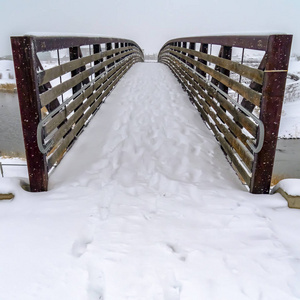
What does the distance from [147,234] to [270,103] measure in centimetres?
165

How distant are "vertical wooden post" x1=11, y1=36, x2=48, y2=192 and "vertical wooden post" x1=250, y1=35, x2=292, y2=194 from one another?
2139mm

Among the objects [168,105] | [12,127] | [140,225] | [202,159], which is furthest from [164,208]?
[12,127]

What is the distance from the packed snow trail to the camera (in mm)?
1886

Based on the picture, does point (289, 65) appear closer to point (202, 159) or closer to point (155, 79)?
point (202, 159)

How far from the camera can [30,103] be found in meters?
2.76

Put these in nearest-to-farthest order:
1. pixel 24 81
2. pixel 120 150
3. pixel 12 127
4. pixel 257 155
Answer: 1. pixel 24 81
2. pixel 257 155
3. pixel 120 150
4. pixel 12 127

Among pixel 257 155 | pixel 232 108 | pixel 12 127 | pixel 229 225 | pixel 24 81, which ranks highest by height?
pixel 24 81

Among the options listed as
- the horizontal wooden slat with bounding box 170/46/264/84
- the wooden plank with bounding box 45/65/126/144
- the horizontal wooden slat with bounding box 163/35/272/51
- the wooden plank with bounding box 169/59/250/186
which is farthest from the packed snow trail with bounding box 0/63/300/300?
the horizontal wooden slat with bounding box 163/35/272/51

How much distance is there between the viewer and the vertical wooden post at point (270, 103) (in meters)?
2.60

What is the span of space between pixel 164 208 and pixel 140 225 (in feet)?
1.19

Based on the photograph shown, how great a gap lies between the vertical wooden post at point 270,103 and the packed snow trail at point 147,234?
23cm

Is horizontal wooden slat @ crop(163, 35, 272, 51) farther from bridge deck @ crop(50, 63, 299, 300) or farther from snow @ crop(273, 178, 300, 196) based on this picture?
bridge deck @ crop(50, 63, 299, 300)

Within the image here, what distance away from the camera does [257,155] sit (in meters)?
2.93

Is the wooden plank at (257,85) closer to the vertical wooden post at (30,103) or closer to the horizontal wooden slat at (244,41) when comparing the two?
the horizontal wooden slat at (244,41)
